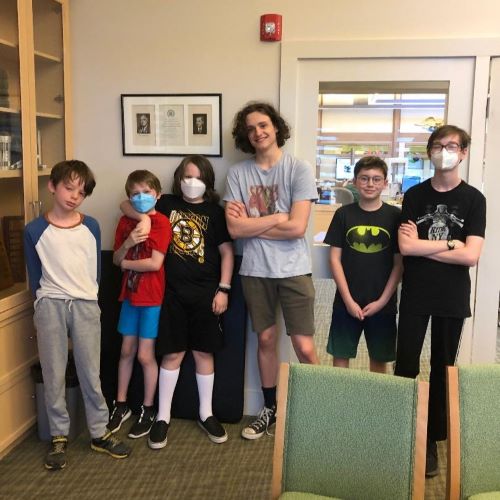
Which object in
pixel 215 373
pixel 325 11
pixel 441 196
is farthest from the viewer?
pixel 215 373

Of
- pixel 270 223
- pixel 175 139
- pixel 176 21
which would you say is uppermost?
pixel 176 21

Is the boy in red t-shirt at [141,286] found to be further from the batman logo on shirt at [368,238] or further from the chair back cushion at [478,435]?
the chair back cushion at [478,435]

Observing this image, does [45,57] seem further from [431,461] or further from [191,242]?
[431,461]

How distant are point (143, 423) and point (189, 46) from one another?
2.00 meters

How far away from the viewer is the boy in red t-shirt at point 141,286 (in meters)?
2.60

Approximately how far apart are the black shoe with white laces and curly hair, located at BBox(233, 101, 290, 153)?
144cm

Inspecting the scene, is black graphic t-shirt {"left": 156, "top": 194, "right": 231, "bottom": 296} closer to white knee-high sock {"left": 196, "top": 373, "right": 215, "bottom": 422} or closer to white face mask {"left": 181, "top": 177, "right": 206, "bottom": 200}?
white face mask {"left": 181, "top": 177, "right": 206, "bottom": 200}

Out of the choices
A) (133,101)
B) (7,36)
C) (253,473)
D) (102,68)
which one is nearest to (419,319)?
(253,473)

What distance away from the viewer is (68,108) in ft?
9.79

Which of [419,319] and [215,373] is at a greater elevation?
[419,319]

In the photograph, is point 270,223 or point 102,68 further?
point 102,68

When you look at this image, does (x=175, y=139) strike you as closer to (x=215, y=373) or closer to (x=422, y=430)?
(x=215, y=373)

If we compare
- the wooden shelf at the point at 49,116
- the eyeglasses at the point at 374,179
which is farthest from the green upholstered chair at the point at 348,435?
the wooden shelf at the point at 49,116

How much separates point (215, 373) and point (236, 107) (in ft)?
4.70
